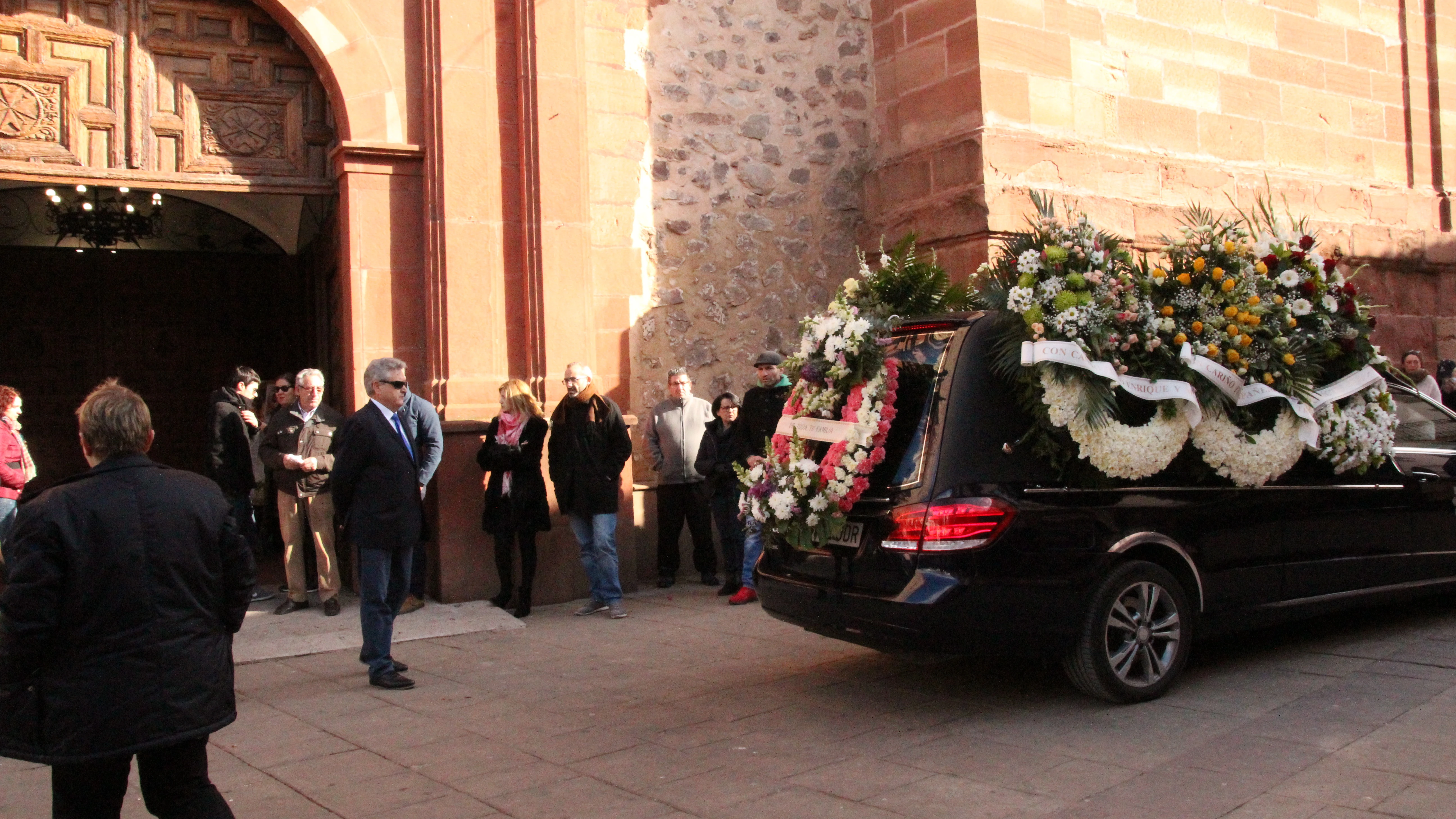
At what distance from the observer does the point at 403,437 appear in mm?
6477

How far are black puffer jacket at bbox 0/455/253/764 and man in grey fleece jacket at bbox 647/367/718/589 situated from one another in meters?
6.10

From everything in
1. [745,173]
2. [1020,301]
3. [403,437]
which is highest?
[745,173]

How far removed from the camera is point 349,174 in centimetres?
864

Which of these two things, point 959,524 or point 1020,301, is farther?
point 1020,301

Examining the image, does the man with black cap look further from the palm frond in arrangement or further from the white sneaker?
the palm frond in arrangement

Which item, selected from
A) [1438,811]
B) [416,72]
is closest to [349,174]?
[416,72]

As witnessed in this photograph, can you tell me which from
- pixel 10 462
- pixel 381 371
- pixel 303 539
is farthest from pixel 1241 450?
pixel 10 462

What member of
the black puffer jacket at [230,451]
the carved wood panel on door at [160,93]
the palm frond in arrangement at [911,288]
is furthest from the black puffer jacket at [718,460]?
the carved wood panel on door at [160,93]

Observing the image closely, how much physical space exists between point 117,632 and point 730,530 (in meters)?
6.36

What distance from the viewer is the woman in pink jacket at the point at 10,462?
27.2 feet

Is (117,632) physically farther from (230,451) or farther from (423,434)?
(230,451)

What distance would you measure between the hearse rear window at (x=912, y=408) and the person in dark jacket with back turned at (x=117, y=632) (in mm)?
2915

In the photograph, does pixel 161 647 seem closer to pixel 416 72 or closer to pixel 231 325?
pixel 416 72

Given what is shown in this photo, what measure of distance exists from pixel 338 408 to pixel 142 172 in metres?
2.57
